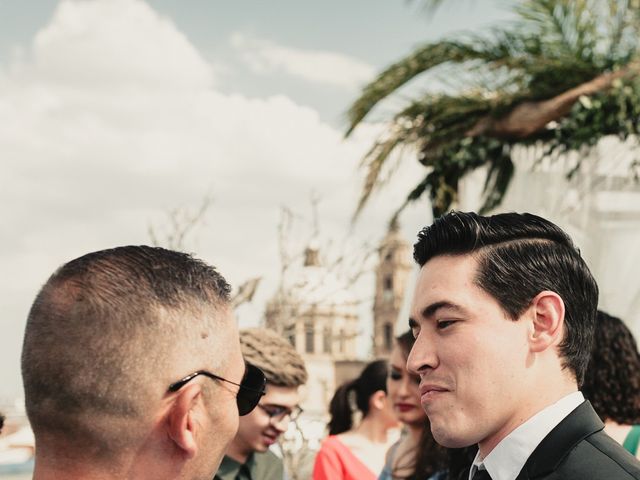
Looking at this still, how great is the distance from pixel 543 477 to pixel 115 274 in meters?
1.03

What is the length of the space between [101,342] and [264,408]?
2.36m

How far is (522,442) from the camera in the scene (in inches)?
79.1

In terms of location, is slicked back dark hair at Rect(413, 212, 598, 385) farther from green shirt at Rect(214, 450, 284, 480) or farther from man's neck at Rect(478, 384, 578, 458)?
green shirt at Rect(214, 450, 284, 480)

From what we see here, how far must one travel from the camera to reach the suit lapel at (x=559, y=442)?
75.9 inches

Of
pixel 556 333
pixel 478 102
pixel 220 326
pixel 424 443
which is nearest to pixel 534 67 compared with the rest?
pixel 478 102

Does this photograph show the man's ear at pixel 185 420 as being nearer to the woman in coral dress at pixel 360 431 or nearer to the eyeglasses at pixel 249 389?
the eyeglasses at pixel 249 389

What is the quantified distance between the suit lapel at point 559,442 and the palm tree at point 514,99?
20.5ft

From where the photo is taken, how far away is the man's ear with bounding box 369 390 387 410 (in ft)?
16.3

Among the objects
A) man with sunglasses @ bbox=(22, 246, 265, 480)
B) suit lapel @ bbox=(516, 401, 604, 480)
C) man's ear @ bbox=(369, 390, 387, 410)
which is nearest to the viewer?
man with sunglasses @ bbox=(22, 246, 265, 480)

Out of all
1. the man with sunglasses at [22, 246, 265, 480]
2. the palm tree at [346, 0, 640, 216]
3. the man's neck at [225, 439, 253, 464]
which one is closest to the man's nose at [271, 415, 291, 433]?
the man's neck at [225, 439, 253, 464]

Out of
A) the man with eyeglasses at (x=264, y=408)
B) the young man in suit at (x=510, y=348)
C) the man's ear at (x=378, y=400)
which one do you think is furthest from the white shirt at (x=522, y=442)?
the man's ear at (x=378, y=400)

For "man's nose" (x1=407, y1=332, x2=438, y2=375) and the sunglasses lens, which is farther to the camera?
"man's nose" (x1=407, y1=332, x2=438, y2=375)

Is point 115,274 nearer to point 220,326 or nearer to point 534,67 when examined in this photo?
point 220,326

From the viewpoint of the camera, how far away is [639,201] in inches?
314
